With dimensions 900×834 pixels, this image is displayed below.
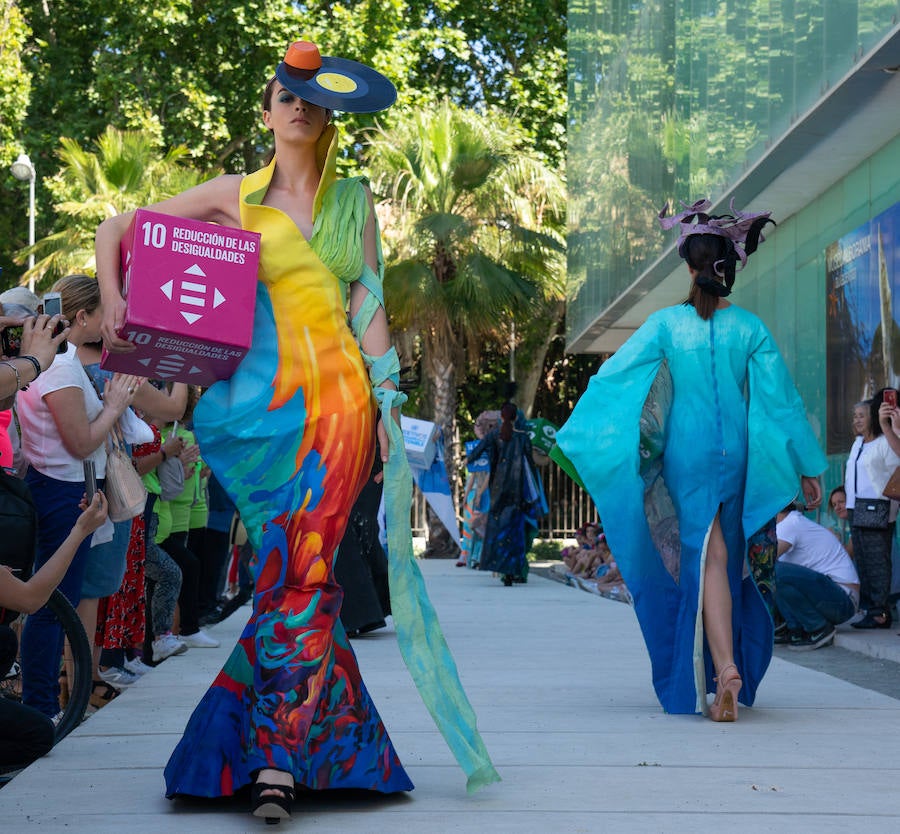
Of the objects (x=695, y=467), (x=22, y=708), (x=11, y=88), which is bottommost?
(x=22, y=708)

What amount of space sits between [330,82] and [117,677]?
3.63m

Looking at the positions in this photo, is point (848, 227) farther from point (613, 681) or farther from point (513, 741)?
point (513, 741)

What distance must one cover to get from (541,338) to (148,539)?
73.8 feet

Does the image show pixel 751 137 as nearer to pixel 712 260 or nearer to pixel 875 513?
pixel 875 513

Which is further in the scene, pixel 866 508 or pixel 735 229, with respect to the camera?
pixel 866 508

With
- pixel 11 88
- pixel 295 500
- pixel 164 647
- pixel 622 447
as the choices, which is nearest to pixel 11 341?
pixel 295 500

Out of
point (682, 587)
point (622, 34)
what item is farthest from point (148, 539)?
point (622, 34)

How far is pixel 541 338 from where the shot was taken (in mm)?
29500

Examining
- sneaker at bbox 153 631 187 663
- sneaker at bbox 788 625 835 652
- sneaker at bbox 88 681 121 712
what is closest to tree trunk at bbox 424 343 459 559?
sneaker at bbox 788 625 835 652

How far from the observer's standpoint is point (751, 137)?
1132cm

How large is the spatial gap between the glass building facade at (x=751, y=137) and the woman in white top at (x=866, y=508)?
198 centimetres

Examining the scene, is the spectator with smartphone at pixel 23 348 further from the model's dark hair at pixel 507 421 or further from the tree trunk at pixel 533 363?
the tree trunk at pixel 533 363

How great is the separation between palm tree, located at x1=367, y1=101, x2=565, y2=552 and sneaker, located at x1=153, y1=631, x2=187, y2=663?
15659mm

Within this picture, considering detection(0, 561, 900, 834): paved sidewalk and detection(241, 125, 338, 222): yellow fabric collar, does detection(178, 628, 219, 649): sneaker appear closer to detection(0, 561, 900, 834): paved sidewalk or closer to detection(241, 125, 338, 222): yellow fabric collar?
detection(0, 561, 900, 834): paved sidewalk
